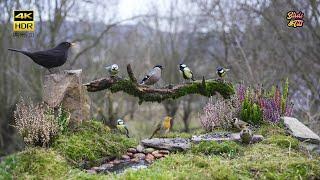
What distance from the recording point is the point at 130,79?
6.33m

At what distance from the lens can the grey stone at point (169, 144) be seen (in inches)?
220

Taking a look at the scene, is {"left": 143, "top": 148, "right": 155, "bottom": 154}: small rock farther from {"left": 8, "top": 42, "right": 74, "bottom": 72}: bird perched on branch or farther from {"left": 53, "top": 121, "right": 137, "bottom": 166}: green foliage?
{"left": 8, "top": 42, "right": 74, "bottom": 72}: bird perched on branch

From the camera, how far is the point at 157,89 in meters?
6.61

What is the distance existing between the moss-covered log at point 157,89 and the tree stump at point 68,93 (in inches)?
17.1

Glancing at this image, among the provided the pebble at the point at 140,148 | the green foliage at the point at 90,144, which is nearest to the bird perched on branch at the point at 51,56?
the green foliage at the point at 90,144

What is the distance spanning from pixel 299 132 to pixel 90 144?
10.1ft

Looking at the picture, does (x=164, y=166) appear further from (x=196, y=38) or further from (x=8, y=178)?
(x=196, y=38)

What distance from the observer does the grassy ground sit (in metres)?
4.33

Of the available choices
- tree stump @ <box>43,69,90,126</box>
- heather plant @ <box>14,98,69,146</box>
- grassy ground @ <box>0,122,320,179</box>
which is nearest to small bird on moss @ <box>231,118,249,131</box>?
grassy ground @ <box>0,122,320,179</box>

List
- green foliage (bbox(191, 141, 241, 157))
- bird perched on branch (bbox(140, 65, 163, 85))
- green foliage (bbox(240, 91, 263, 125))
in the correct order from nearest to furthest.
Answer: green foliage (bbox(191, 141, 241, 157)) < bird perched on branch (bbox(140, 65, 163, 85)) < green foliage (bbox(240, 91, 263, 125))

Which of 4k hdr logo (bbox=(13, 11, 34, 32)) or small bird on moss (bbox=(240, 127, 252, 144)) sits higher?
4k hdr logo (bbox=(13, 11, 34, 32))

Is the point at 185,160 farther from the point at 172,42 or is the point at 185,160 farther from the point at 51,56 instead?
the point at 172,42

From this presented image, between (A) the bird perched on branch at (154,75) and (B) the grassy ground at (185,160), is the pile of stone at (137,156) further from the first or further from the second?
(A) the bird perched on branch at (154,75)

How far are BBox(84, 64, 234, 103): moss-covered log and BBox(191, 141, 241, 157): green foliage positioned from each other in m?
1.48
